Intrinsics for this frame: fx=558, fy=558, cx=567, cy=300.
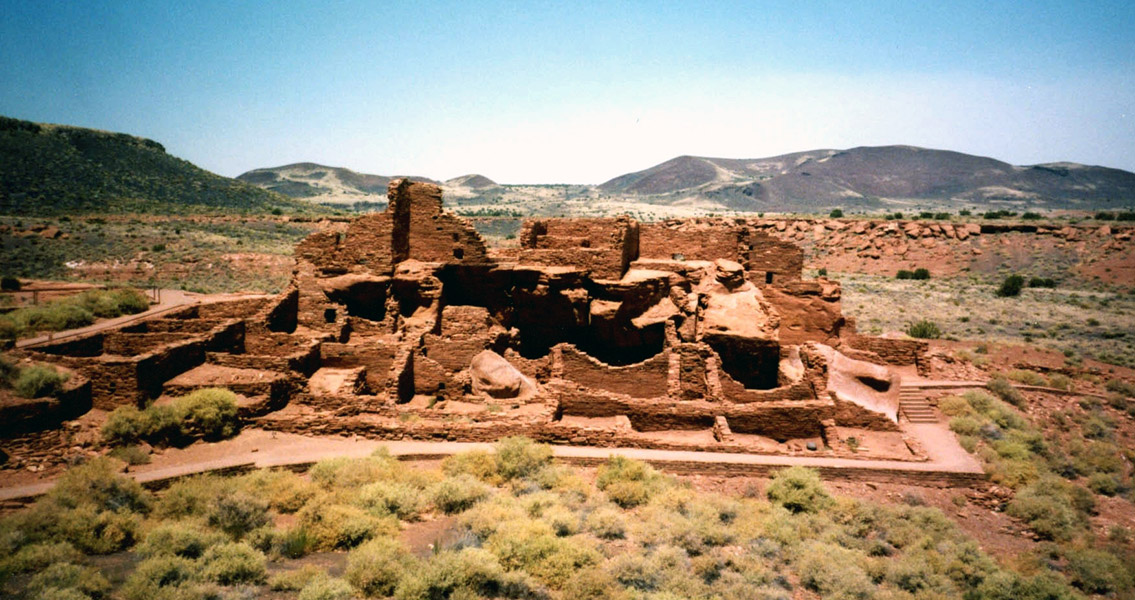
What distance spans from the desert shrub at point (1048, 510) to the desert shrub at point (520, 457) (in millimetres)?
10410

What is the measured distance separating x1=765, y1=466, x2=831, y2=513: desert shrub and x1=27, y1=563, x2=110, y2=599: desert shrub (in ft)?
36.4

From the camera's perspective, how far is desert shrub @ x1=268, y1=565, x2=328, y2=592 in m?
7.64

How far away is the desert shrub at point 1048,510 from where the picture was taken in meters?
11.7

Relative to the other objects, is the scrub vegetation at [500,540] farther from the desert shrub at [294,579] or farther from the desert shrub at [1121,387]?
the desert shrub at [1121,387]

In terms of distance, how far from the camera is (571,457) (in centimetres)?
1259

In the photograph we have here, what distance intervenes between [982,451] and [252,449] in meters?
17.9

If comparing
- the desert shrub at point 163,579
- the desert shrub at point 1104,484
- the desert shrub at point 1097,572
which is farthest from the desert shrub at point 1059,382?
the desert shrub at point 163,579

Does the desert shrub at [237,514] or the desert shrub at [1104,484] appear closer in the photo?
the desert shrub at [237,514]

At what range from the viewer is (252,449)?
1208 cm

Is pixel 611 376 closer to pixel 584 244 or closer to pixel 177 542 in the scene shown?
pixel 584 244

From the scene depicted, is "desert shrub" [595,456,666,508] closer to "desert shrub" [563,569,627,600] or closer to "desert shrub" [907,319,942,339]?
"desert shrub" [563,569,627,600]

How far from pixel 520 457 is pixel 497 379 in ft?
12.3

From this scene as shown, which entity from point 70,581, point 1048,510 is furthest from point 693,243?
point 70,581

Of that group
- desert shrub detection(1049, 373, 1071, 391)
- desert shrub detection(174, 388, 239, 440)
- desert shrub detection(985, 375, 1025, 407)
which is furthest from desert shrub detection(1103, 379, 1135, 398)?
desert shrub detection(174, 388, 239, 440)
